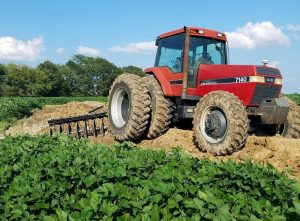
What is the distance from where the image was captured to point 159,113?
9.05 metres

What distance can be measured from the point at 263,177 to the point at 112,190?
148 cm

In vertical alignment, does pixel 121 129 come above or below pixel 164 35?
A: below

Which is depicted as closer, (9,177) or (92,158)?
(9,177)

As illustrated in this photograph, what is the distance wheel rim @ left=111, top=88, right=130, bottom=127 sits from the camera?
10214 mm

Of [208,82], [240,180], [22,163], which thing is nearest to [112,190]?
[240,180]

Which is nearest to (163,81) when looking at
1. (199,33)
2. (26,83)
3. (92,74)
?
(199,33)

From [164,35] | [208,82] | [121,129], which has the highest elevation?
[164,35]

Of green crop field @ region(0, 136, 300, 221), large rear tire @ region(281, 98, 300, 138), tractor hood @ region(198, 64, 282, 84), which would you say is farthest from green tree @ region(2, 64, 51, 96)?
green crop field @ region(0, 136, 300, 221)

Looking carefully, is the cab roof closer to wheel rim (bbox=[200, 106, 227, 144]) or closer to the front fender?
the front fender

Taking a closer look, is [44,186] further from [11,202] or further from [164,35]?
[164,35]

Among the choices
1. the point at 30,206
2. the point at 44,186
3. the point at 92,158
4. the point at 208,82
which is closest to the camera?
the point at 30,206

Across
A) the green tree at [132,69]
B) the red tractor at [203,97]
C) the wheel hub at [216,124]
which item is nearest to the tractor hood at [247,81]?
the red tractor at [203,97]

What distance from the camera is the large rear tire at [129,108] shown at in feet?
29.6

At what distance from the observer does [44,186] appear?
3623mm
